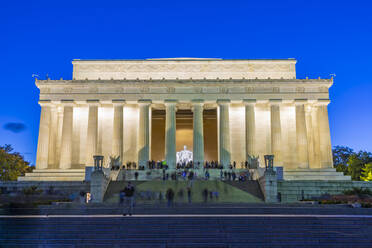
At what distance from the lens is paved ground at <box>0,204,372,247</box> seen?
19.2 meters

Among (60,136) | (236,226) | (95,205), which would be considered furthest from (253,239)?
(60,136)

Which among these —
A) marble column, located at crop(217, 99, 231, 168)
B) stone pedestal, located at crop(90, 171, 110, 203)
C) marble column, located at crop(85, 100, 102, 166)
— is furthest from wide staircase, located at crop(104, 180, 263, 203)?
marble column, located at crop(85, 100, 102, 166)

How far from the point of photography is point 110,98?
2119 inches

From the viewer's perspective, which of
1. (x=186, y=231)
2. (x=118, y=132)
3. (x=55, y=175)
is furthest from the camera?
(x=118, y=132)

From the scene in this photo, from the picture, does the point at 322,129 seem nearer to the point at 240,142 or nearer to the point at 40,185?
the point at 240,142

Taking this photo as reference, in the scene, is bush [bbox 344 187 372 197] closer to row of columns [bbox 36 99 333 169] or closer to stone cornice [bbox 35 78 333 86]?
row of columns [bbox 36 99 333 169]

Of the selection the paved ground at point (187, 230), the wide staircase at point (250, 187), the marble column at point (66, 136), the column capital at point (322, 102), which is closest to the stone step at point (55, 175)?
the marble column at point (66, 136)

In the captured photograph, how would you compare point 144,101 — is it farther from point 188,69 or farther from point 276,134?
point 276,134

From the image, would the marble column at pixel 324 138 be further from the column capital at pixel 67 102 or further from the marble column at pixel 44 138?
the marble column at pixel 44 138

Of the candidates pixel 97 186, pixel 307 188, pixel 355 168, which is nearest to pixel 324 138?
pixel 355 168

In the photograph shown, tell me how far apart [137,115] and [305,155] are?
2227 centimetres

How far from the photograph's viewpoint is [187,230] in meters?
20.1

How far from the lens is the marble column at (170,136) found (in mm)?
52094

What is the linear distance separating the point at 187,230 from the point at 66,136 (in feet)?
121
